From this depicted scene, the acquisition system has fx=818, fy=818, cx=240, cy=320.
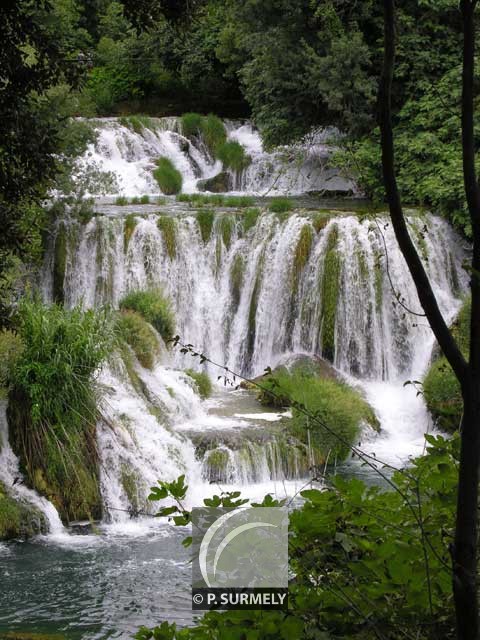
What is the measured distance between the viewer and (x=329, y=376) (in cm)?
1366

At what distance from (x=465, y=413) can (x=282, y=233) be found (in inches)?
534

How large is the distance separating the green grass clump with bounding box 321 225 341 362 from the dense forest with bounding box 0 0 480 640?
42mm

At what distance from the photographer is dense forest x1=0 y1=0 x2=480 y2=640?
2387 mm

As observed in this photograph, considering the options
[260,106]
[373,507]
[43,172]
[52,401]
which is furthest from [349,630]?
[260,106]

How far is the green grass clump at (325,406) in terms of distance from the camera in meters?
10.4

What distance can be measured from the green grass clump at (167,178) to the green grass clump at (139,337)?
9262 millimetres

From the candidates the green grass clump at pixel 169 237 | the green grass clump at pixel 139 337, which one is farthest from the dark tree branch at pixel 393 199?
the green grass clump at pixel 169 237

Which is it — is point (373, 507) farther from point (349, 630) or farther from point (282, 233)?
point (282, 233)

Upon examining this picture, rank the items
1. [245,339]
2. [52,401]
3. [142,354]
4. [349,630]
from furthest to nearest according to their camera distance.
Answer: [245,339] → [142,354] → [52,401] → [349,630]

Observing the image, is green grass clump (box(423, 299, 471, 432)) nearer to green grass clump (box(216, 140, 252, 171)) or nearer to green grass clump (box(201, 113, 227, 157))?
green grass clump (box(216, 140, 252, 171))

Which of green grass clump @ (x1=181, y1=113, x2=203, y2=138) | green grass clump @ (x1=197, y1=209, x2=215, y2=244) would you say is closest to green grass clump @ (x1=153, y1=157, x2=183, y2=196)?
green grass clump @ (x1=181, y1=113, x2=203, y2=138)

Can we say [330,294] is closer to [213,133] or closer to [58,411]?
[58,411]

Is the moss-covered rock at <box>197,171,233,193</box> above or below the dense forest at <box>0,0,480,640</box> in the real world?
above

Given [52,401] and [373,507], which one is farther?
[52,401]
